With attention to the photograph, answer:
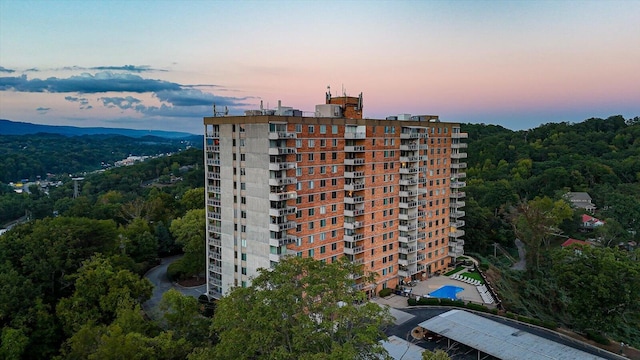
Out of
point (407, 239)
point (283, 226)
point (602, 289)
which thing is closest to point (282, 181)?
point (283, 226)

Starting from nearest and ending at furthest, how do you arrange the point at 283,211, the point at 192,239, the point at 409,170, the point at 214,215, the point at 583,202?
the point at 283,211 < the point at 214,215 < the point at 409,170 < the point at 192,239 < the point at 583,202

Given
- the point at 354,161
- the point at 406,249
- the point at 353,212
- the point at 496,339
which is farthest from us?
the point at 406,249

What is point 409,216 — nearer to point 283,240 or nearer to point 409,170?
point 409,170

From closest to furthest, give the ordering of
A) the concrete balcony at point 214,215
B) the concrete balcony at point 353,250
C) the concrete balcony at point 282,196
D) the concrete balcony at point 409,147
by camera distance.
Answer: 1. the concrete balcony at point 282,196
2. the concrete balcony at point 214,215
3. the concrete balcony at point 353,250
4. the concrete balcony at point 409,147

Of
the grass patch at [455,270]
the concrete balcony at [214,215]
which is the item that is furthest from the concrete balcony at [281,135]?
the grass patch at [455,270]

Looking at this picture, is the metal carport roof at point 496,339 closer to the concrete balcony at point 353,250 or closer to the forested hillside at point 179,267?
the forested hillside at point 179,267

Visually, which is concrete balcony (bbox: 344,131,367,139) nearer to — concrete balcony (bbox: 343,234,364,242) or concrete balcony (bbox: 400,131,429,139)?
concrete balcony (bbox: 400,131,429,139)
